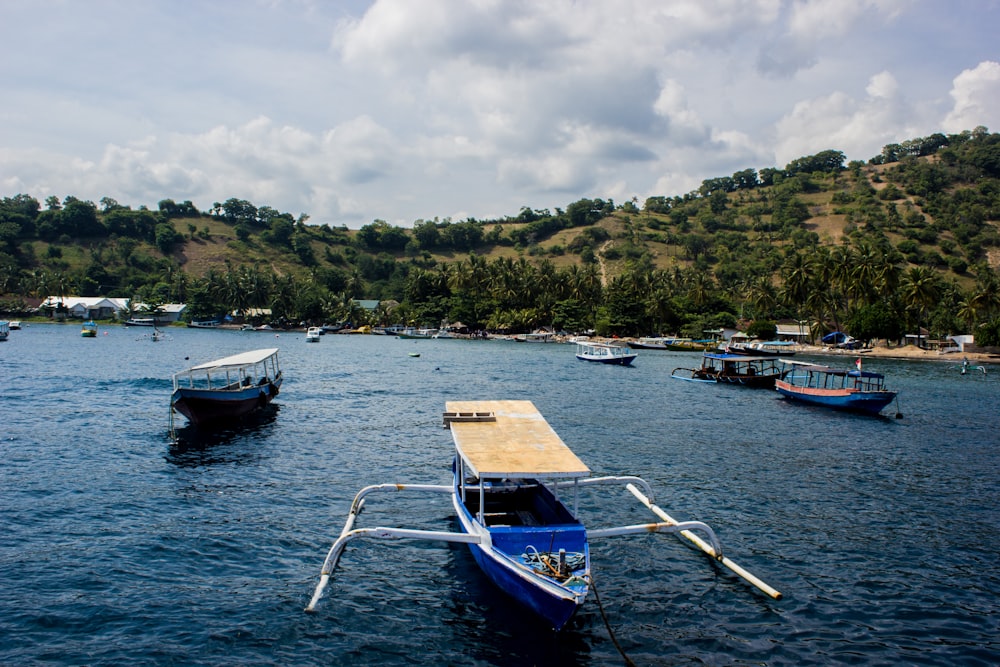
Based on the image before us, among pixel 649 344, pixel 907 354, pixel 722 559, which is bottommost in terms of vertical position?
pixel 722 559

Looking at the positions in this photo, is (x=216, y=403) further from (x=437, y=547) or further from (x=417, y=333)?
(x=417, y=333)

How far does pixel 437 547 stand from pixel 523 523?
13.0ft

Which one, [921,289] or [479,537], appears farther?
[921,289]

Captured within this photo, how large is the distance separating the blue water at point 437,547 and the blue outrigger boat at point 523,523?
1215mm

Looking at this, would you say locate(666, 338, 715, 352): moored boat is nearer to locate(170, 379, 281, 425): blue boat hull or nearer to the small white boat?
the small white boat

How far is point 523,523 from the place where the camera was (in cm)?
2181

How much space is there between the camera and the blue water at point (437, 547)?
17.1 meters

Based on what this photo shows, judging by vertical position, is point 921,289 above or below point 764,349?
above

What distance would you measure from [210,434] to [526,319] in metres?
142

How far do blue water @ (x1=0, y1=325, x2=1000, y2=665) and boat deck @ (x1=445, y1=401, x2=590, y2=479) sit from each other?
402 centimetres

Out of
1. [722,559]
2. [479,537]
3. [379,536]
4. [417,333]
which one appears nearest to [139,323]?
[417,333]

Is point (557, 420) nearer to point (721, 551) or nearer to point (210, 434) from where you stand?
point (210, 434)

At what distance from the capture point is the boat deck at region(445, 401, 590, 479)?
61.4 feet

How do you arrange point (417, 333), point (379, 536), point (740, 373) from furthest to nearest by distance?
point (417, 333) < point (740, 373) < point (379, 536)
